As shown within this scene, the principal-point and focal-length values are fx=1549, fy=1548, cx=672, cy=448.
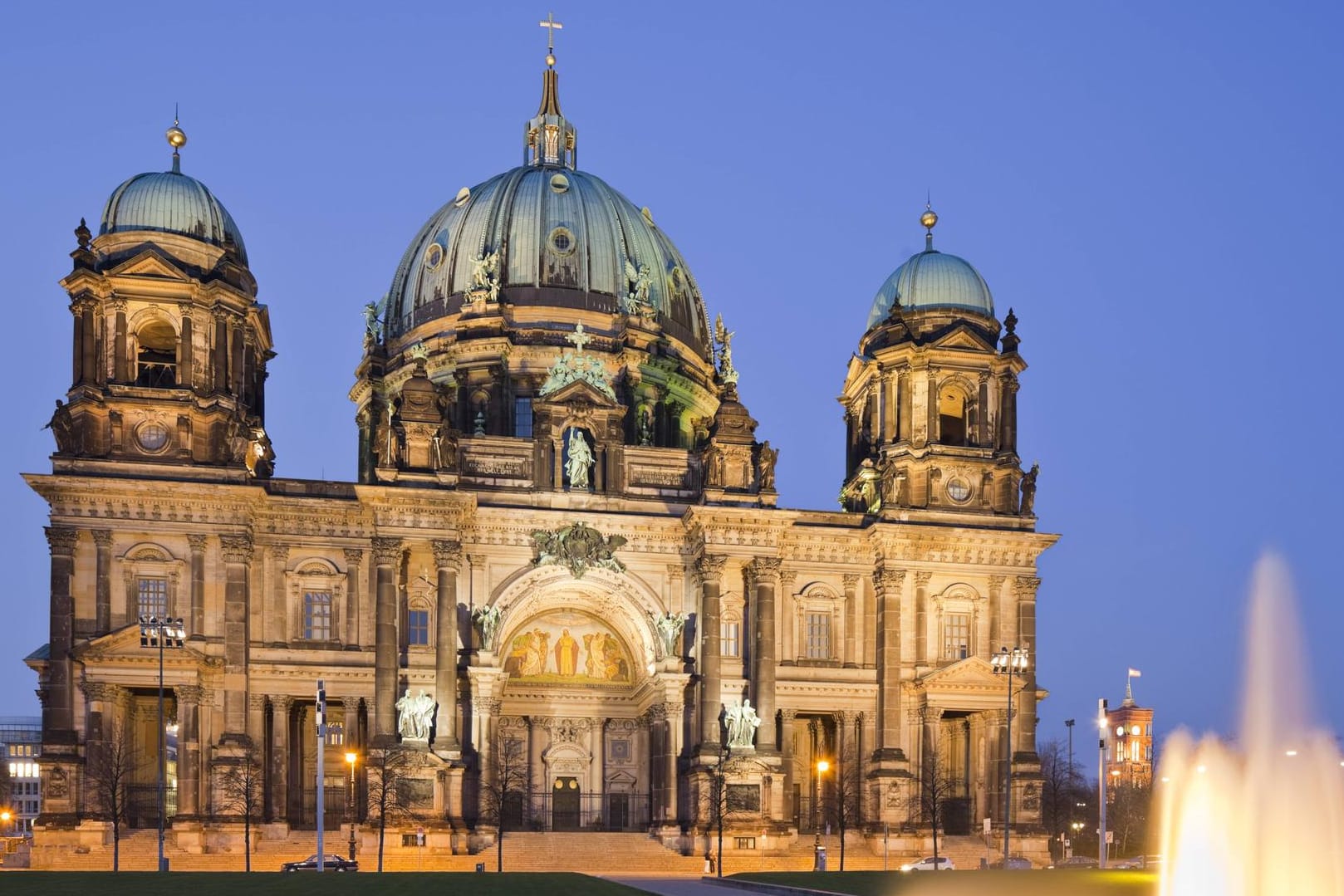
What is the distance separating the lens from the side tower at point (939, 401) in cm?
7744

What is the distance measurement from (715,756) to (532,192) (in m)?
36.5

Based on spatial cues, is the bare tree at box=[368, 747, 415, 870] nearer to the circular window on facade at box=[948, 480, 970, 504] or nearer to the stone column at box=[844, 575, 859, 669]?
the stone column at box=[844, 575, 859, 669]

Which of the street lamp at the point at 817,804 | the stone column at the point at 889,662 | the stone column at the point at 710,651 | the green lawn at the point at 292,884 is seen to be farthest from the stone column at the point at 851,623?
the green lawn at the point at 292,884

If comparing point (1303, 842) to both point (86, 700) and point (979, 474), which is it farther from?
point (86, 700)

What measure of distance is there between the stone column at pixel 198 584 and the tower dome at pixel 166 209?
581 inches

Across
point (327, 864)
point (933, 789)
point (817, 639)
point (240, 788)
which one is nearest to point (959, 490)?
point (817, 639)

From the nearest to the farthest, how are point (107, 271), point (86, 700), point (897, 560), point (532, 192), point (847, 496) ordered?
1. point (86, 700)
2. point (107, 271)
3. point (897, 560)
4. point (847, 496)
5. point (532, 192)

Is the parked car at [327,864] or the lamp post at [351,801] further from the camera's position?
the lamp post at [351,801]

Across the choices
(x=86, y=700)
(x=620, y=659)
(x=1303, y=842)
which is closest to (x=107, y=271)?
(x=86, y=700)

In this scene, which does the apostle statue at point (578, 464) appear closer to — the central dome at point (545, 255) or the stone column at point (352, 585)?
the stone column at point (352, 585)

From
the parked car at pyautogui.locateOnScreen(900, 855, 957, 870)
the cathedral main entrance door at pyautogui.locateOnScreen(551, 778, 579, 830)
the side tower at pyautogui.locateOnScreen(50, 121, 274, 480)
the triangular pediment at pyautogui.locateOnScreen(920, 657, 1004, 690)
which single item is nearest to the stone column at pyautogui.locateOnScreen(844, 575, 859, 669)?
the triangular pediment at pyautogui.locateOnScreen(920, 657, 1004, 690)

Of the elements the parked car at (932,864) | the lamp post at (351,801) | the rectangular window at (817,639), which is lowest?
the parked car at (932,864)

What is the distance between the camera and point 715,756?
231 ft

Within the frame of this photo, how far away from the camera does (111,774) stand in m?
63.0
